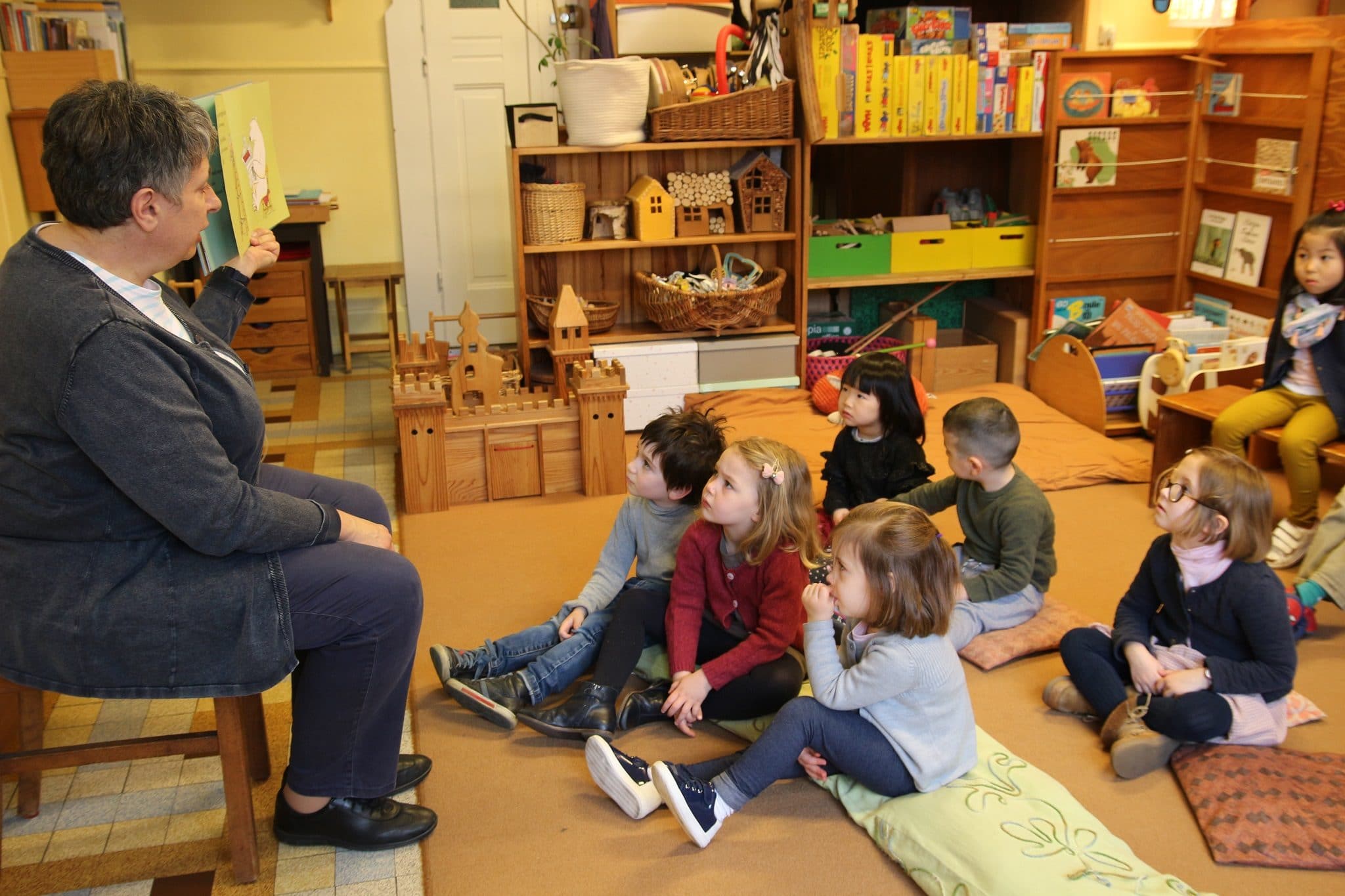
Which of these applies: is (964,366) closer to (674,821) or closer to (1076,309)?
(1076,309)

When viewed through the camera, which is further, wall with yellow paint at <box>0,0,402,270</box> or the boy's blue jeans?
wall with yellow paint at <box>0,0,402,270</box>

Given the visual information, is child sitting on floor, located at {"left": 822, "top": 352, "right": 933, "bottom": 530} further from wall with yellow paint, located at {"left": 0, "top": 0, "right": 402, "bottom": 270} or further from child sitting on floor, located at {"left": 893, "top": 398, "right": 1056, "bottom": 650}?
wall with yellow paint, located at {"left": 0, "top": 0, "right": 402, "bottom": 270}

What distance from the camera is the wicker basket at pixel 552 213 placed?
169 inches

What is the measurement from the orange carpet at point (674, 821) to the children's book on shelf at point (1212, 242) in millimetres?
1894

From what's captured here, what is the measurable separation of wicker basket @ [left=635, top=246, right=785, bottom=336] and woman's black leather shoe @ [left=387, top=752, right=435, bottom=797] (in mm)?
2396

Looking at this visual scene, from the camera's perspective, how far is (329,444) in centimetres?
447

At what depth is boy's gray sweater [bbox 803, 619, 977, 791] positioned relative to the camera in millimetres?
2014

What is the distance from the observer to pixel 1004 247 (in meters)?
4.77

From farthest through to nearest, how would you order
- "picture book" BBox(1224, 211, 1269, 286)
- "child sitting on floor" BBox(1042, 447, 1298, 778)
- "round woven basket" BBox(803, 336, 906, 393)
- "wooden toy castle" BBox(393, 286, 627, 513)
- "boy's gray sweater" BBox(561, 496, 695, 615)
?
"round woven basket" BBox(803, 336, 906, 393)
"picture book" BBox(1224, 211, 1269, 286)
"wooden toy castle" BBox(393, 286, 627, 513)
"boy's gray sweater" BBox(561, 496, 695, 615)
"child sitting on floor" BBox(1042, 447, 1298, 778)

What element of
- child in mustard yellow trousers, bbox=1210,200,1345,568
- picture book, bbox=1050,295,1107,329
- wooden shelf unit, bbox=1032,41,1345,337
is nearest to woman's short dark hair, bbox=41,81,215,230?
child in mustard yellow trousers, bbox=1210,200,1345,568

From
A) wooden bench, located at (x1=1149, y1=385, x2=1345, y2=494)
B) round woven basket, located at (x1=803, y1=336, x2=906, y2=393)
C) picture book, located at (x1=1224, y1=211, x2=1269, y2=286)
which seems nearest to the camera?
wooden bench, located at (x1=1149, y1=385, x2=1345, y2=494)

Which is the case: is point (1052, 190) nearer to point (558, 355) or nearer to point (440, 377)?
point (558, 355)

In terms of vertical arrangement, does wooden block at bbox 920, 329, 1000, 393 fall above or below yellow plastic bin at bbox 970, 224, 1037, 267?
below

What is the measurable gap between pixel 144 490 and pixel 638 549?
4.10ft
